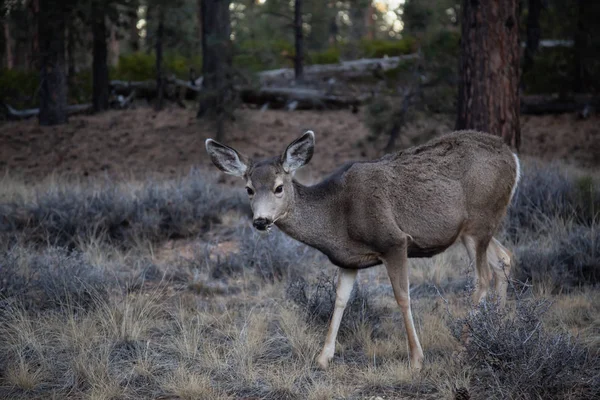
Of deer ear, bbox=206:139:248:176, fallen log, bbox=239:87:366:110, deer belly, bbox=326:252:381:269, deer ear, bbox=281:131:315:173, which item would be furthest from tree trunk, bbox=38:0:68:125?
deer belly, bbox=326:252:381:269

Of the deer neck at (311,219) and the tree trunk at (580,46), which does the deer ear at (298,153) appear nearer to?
the deer neck at (311,219)

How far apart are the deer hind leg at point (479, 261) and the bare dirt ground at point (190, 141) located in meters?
8.25

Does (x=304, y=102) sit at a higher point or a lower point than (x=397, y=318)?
higher

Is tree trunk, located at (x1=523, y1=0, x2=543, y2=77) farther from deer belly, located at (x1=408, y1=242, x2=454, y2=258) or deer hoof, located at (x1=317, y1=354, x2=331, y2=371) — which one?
deer hoof, located at (x1=317, y1=354, x2=331, y2=371)

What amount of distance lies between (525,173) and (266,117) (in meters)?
9.63

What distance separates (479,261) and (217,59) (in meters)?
11.4

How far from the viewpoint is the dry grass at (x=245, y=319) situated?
5367 mm

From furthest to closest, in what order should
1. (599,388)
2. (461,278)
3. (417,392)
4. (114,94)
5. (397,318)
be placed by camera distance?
1. (114,94)
2. (461,278)
3. (397,318)
4. (417,392)
5. (599,388)

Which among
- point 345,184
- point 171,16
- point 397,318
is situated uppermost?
point 171,16

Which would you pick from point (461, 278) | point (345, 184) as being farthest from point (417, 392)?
point (461, 278)

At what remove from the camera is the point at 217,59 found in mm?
16547

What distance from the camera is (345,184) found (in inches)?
242

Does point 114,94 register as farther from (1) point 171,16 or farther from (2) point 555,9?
(2) point 555,9

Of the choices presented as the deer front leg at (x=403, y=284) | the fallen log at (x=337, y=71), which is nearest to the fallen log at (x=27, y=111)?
the fallen log at (x=337, y=71)
